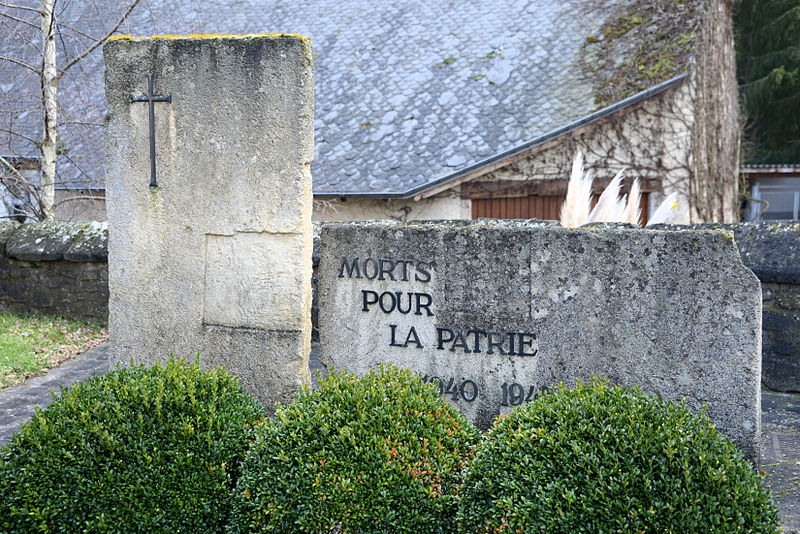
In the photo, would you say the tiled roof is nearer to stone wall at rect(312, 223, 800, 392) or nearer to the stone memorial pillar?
stone wall at rect(312, 223, 800, 392)

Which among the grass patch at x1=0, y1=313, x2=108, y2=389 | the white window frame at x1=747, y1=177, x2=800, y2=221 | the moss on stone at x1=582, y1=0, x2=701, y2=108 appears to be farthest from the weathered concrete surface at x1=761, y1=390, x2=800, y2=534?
the white window frame at x1=747, y1=177, x2=800, y2=221

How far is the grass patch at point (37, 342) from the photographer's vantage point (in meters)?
6.17

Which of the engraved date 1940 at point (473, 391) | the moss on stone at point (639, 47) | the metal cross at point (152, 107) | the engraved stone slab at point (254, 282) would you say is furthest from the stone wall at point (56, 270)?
the moss on stone at point (639, 47)

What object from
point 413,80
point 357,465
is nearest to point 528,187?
point 413,80

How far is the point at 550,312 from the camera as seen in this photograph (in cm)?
402

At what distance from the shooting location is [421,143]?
1051cm

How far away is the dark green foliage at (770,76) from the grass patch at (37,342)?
17935mm

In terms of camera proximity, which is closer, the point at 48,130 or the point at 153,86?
the point at 153,86

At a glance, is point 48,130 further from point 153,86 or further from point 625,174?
point 625,174

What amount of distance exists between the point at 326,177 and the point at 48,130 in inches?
149

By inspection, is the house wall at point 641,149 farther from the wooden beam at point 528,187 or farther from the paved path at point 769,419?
the paved path at point 769,419

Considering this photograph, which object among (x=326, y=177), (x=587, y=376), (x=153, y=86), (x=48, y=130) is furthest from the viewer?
(x=326, y=177)

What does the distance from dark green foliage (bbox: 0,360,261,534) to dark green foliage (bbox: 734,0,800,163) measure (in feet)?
64.0

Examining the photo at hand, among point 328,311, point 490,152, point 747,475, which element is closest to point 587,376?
point 747,475
